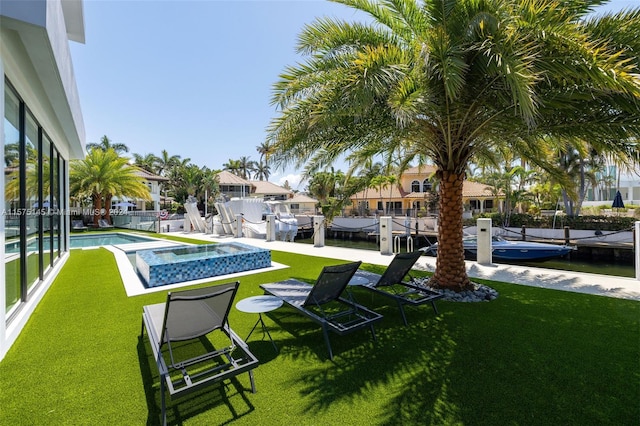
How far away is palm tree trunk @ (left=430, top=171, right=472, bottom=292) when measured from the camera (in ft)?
23.0

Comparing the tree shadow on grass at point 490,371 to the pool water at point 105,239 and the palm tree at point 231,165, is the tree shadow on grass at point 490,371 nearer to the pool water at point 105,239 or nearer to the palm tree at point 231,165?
the pool water at point 105,239

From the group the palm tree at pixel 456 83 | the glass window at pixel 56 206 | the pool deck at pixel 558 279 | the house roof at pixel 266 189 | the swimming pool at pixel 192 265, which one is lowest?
the pool deck at pixel 558 279

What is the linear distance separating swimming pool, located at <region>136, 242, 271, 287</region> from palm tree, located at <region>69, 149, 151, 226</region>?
21777 mm

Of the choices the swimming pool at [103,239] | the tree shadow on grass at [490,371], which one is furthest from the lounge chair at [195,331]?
the swimming pool at [103,239]

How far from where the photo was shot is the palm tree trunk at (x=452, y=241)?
702 centimetres

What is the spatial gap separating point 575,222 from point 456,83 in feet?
70.2

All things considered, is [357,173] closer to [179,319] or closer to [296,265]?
[296,265]

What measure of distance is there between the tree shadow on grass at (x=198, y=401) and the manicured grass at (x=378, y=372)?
2 centimetres

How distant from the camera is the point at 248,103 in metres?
18.1

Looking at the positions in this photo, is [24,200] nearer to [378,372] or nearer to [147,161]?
[378,372]

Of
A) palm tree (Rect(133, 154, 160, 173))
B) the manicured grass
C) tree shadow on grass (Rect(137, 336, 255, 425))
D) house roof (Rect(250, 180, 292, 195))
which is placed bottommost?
tree shadow on grass (Rect(137, 336, 255, 425))

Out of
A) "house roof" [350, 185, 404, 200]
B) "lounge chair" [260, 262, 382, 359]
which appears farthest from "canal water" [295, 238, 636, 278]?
"house roof" [350, 185, 404, 200]

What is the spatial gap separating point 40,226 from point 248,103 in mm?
12493

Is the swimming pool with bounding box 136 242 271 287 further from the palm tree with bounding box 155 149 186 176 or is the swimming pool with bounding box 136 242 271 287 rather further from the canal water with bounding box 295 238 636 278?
the palm tree with bounding box 155 149 186 176
